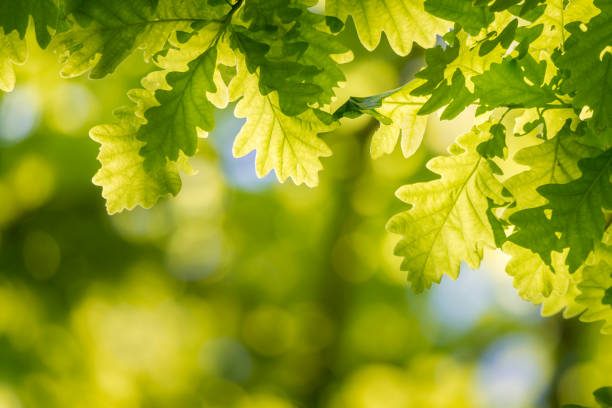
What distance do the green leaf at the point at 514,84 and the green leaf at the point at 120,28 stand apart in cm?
57

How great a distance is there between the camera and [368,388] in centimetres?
785

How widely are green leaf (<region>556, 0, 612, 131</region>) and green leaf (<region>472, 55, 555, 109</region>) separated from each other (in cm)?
9

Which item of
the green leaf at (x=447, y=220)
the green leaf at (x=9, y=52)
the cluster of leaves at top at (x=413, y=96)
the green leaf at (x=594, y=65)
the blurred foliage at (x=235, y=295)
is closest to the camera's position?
the green leaf at (x=594, y=65)

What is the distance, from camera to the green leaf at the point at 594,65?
106 cm

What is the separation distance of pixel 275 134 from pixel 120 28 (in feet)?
1.37

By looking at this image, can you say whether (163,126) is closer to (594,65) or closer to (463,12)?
(463,12)

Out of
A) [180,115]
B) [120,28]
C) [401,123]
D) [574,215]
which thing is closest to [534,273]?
[574,215]

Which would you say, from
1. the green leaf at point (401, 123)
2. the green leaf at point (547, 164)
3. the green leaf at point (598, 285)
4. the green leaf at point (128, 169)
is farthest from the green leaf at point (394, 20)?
the green leaf at point (598, 285)

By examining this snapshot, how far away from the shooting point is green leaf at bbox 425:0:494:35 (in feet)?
3.67

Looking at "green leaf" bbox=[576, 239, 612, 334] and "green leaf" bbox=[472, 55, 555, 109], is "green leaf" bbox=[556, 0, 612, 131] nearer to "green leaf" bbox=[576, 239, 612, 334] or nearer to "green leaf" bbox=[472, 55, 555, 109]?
"green leaf" bbox=[472, 55, 555, 109]

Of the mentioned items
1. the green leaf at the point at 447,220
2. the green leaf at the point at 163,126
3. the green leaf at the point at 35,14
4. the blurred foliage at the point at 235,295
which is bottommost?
the blurred foliage at the point at 235,295

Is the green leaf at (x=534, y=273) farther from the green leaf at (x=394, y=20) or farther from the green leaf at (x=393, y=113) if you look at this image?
the green leaf at (x=394, y=20)

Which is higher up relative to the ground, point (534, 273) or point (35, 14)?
point (35, 14)

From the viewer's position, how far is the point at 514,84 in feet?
3.81
